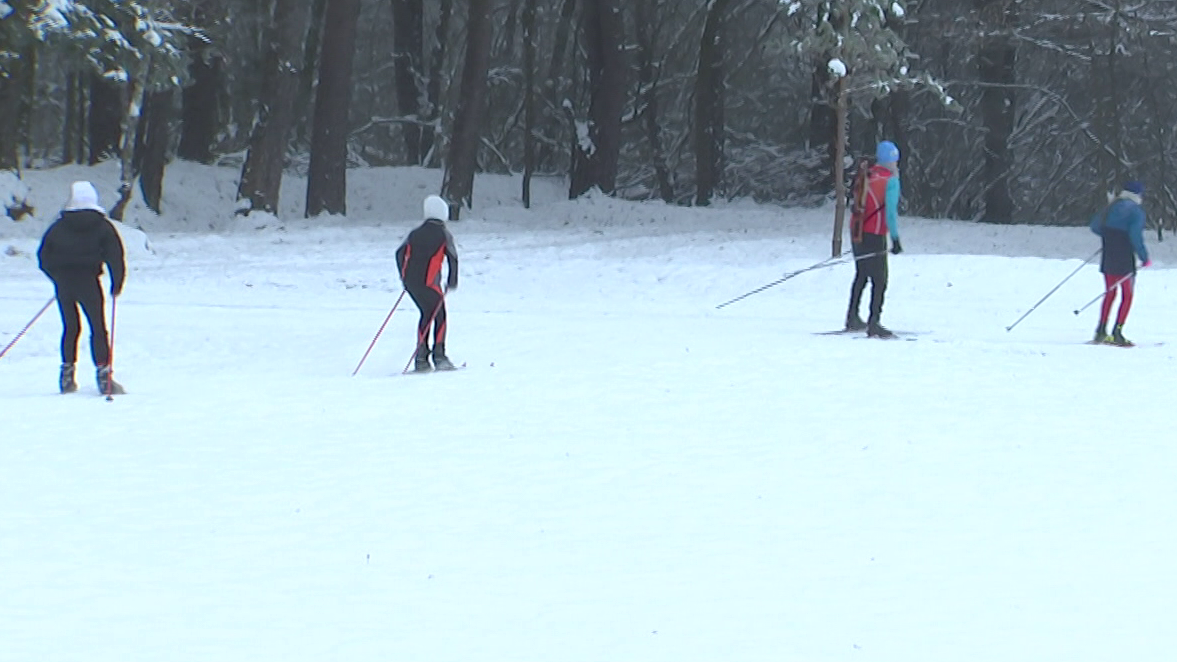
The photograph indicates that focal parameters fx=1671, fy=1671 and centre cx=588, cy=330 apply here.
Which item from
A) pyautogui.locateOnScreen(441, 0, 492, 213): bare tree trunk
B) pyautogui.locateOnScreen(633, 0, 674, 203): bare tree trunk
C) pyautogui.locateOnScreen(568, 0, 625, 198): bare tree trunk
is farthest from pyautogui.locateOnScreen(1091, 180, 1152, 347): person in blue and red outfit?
pyautogui.locateOnScreen(633, 0, 674, 203): bare tree trunk

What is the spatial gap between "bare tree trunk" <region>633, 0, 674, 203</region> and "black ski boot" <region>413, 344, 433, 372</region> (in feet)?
92.3

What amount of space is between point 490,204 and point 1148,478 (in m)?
31.5

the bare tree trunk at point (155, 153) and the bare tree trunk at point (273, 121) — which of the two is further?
the bare tree trunk at point (155, 153)

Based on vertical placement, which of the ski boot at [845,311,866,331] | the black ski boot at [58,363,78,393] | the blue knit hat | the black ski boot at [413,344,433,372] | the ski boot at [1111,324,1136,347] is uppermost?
the blue knit hat

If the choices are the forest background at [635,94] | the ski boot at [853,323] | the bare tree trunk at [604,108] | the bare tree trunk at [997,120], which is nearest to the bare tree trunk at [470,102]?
the forest background at [635,94]

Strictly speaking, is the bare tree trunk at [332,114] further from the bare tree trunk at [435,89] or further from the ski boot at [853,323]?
the ski boot at [853,323]

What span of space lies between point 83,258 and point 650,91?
31836 mm

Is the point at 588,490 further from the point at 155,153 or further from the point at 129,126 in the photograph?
the point at 155,153

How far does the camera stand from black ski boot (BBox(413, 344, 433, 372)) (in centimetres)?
1503

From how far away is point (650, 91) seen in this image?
43938 millimetres

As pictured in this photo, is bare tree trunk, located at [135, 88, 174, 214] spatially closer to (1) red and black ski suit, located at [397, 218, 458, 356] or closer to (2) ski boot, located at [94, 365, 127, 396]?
(1) red and black ski suit, located at [397, 218, 458, 356]

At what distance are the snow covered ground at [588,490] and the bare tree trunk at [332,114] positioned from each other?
1319 centimetres

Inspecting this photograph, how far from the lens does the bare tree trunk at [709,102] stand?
40938 mm

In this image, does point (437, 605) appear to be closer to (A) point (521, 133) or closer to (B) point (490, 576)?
(B) point (490, 576)
